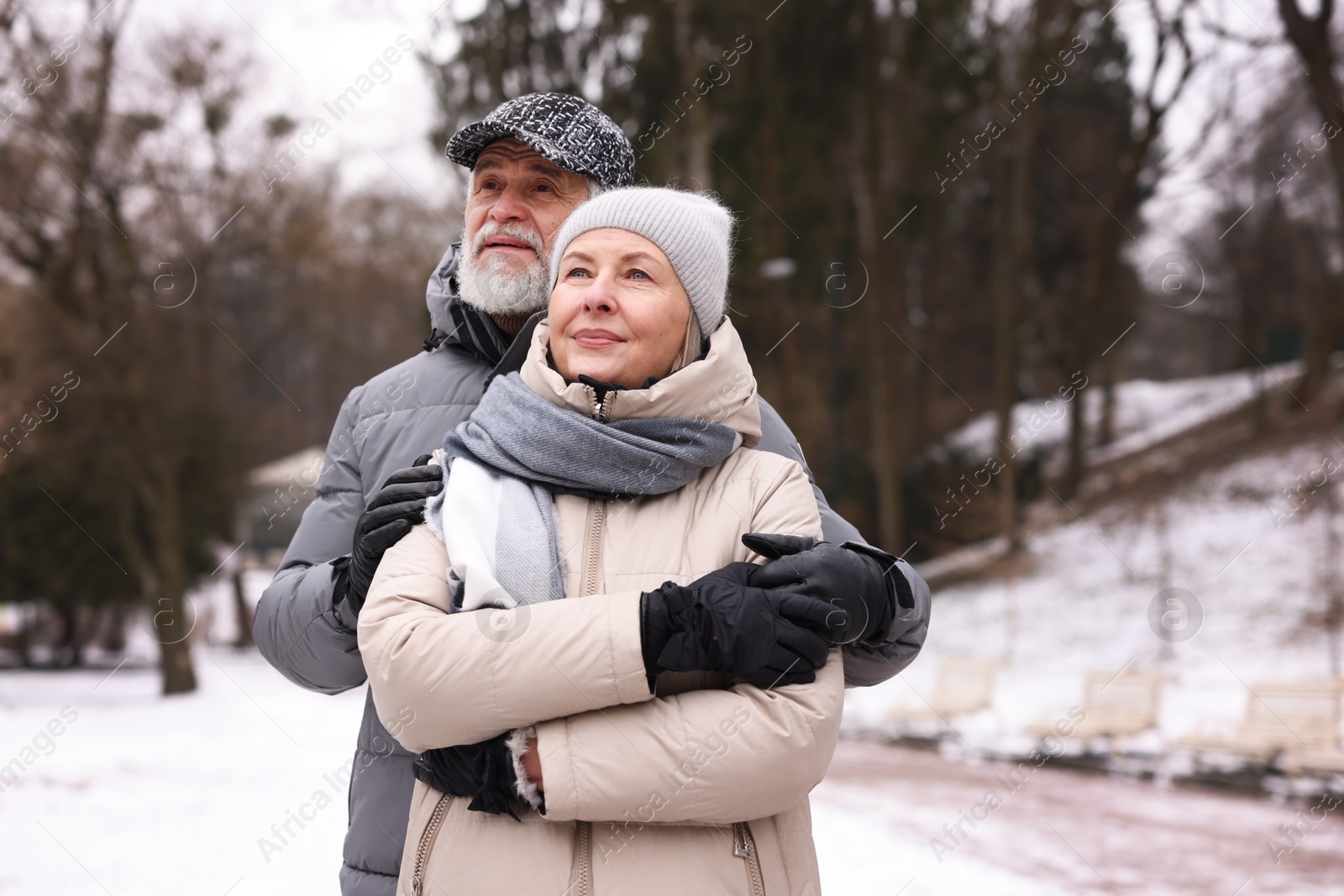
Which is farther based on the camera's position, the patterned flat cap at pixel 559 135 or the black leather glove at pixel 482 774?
the patterned flat cap at pixel 559 135

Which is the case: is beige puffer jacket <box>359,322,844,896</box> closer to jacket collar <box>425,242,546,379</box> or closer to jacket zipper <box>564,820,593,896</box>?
jacket zipper <box>564,820,593,896</box>

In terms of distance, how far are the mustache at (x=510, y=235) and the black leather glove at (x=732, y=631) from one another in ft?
3.28

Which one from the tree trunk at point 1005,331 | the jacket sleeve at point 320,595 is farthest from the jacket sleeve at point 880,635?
the tree trunk at point 1005,331

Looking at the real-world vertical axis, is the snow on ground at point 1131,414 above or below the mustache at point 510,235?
above

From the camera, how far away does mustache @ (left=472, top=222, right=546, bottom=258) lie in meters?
2.50

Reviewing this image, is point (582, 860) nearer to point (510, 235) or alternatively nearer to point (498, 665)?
point (498, 665)

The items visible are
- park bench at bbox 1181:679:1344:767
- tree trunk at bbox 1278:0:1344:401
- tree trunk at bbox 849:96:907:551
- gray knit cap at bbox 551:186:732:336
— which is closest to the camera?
gray knit cap at bbox 551:186:732:336

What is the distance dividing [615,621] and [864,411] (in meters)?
23.2

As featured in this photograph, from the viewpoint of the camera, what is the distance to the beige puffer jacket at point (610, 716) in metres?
1.71

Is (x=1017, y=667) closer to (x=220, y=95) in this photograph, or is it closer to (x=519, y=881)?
(x=220, y=95)

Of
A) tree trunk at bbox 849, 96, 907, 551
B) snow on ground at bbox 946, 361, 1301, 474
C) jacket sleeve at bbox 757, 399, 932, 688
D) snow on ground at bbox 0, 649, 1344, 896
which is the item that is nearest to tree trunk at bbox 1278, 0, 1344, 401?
tree trunk at bbox 849, 96, 907, 551

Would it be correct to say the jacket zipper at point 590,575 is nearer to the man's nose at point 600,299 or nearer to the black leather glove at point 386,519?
the man's nose at point 600,299

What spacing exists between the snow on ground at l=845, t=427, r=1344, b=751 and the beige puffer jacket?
11.3 meters

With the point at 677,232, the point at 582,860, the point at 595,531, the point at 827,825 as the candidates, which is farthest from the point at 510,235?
the point at 827,825
